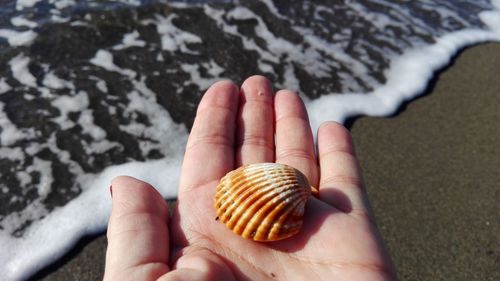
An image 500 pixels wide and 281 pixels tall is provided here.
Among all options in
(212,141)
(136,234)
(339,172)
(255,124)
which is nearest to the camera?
(136,234)

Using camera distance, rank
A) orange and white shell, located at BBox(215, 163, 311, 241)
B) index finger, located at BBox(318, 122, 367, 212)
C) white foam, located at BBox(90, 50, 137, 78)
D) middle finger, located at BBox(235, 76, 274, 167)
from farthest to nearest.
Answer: white foam, located at BBox(90, 50, 137, 78) → middle finger, located at BBox(235, 76, 274, 167) → index finger, located at BBox(318, 122, 367, 212) → orange and white shell, located at BBox(215, 163, 311, 241)

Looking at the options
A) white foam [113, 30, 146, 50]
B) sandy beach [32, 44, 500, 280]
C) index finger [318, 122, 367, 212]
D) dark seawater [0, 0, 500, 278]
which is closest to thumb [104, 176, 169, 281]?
index finger [318, 122, 367, 212]

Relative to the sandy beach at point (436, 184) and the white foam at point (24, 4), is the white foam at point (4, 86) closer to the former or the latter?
the white foam at point (24, 4)

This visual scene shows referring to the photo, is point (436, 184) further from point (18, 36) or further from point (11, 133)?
point (18, 36)

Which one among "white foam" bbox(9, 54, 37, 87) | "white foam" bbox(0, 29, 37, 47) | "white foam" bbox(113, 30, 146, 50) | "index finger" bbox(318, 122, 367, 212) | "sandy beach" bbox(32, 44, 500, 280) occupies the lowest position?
"white foam" bbox(9, 54, 37, 87)

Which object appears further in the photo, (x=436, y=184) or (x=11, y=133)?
(x=11, y=133)

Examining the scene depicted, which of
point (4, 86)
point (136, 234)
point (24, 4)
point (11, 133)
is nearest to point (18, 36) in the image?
point (24, 4)

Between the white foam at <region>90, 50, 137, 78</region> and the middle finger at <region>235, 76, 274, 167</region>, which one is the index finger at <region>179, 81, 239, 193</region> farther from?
the white foam at <region>90, 50, 137, 78</region>
